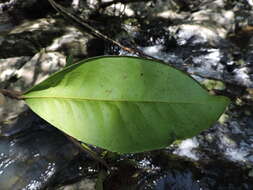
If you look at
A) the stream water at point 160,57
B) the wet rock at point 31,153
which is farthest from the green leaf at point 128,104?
the wet rock at point 31,153

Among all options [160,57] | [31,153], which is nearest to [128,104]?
[31,153]

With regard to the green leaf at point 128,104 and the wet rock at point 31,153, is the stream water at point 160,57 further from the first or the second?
the green leaf at point 128,104

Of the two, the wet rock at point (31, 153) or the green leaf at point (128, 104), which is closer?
the green leaf at point (128, 104)

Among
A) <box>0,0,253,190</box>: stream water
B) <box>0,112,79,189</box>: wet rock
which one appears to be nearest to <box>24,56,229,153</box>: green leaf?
<box>0,0,253,190</box>: stream water

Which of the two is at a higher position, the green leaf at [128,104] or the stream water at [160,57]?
the green leaf at [128,104]

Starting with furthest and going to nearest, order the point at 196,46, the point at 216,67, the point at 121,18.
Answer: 1. the point at 121,18
2. the point at 196,46
3. the point at 216,67

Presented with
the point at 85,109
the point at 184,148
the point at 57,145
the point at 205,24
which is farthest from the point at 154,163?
the point at 205,24

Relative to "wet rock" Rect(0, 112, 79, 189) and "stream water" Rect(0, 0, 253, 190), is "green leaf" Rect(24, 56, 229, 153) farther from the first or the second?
"wet rock" Rect(0, 112, 79, 189)

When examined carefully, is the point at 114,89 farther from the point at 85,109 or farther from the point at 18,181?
the point at 18,181

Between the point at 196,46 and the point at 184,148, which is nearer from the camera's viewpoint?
the point at 184,148
